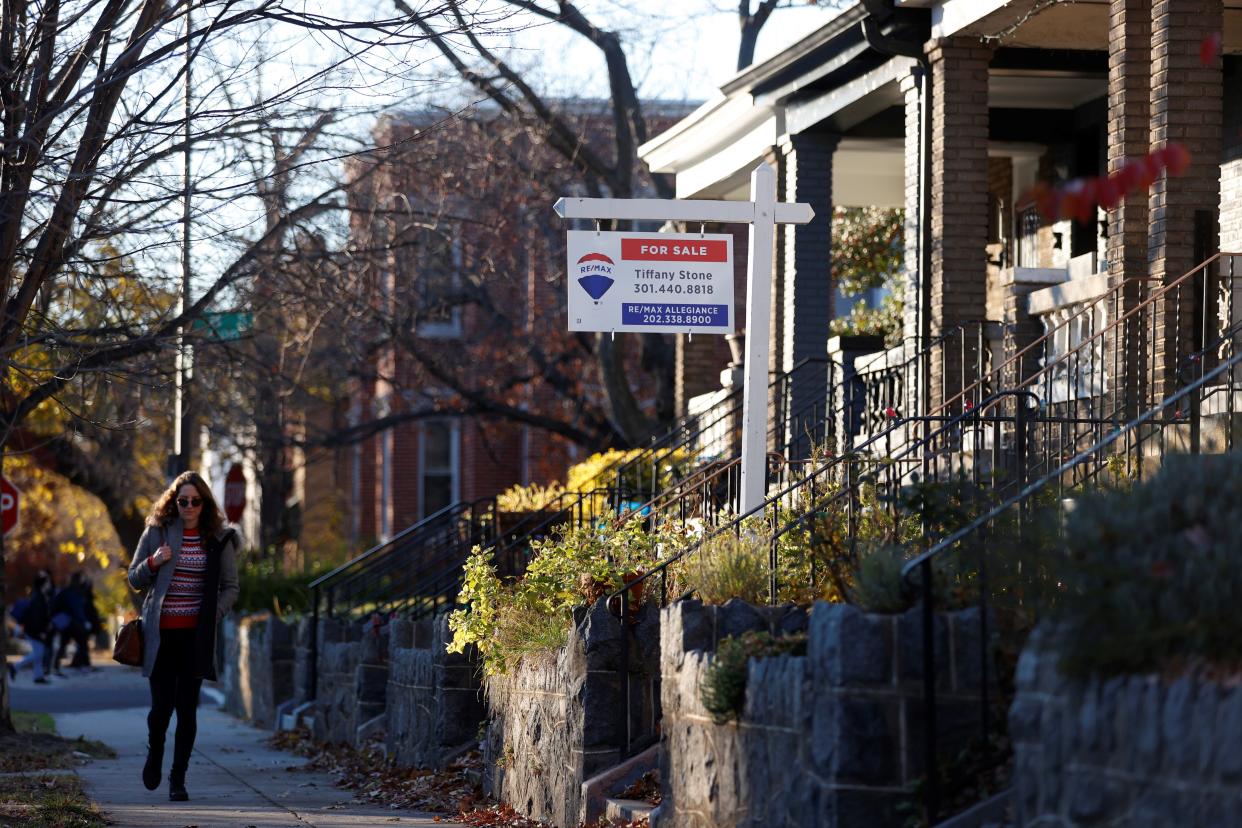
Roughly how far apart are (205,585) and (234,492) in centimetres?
1223

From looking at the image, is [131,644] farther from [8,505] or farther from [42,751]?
[8,505]

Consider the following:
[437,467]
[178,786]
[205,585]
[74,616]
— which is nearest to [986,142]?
[205,585]

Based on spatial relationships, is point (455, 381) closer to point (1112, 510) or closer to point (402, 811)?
point (402, 811)

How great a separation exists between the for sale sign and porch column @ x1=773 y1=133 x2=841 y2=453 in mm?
5366

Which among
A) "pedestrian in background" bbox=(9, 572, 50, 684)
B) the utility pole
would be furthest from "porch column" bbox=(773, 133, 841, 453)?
"pedestrian in background" bbox=(9, 572, 50, 684)

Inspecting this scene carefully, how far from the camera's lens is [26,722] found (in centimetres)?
1603

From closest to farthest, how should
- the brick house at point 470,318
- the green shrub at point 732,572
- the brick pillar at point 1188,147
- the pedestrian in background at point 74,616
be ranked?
the green shrub at point 732,572 < the brick pillar at point 1188,147 < the brick house at point 470,318 < the pedestrian in background at point 74,616

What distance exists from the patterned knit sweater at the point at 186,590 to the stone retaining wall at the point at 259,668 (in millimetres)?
8152

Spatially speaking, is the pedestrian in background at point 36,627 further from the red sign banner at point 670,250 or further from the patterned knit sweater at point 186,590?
the red sign banner at point 670,250

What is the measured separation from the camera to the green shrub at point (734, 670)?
6.98 meters

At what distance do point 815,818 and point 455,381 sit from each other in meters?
18.0

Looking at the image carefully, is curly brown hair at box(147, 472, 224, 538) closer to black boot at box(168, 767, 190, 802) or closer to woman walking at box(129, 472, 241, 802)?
woman walking at box(129, 472, 241, 802)

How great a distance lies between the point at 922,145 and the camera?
1340cm

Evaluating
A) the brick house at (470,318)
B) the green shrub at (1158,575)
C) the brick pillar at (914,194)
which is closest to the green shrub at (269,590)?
the brick house at (470,318)
